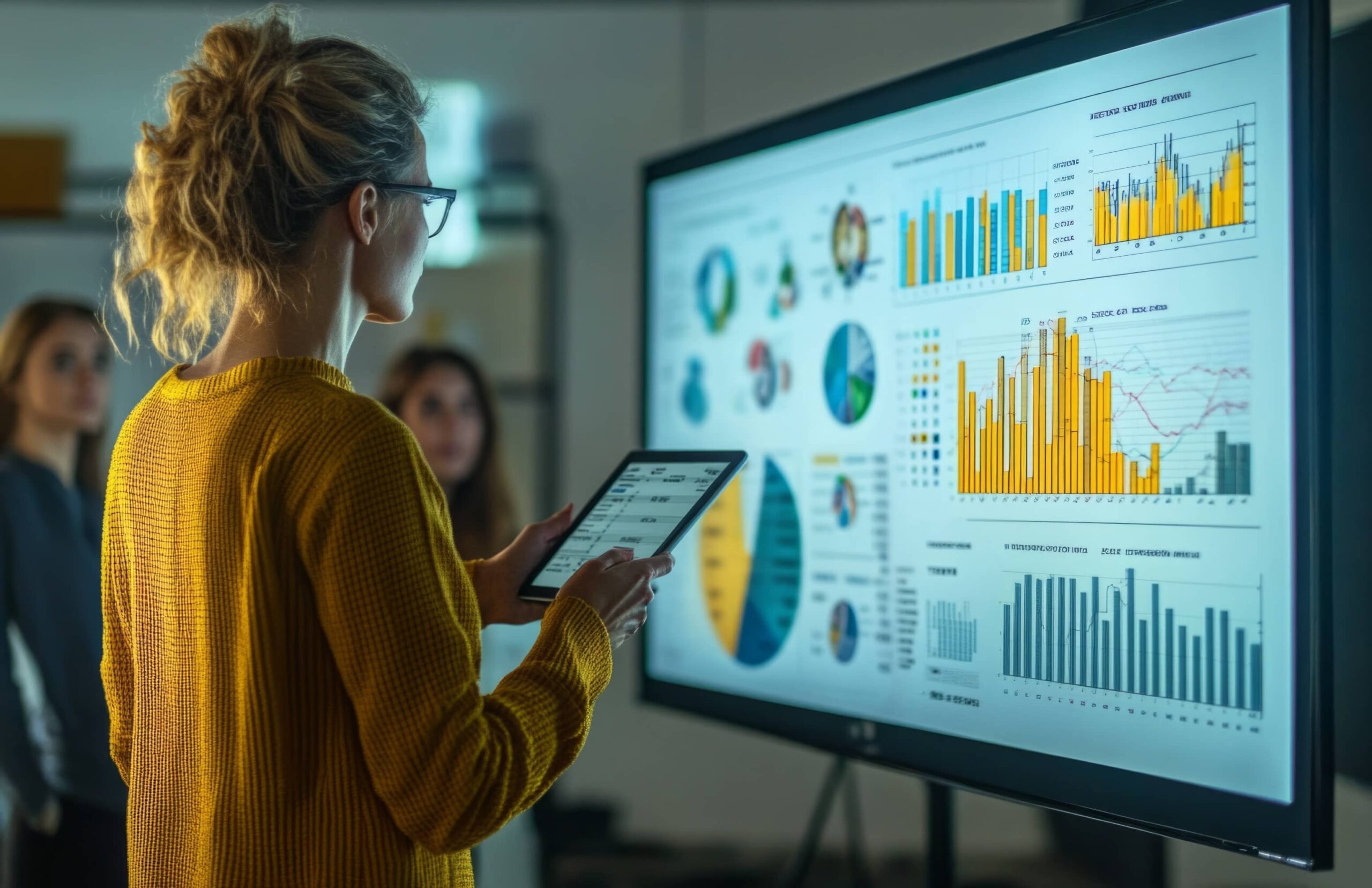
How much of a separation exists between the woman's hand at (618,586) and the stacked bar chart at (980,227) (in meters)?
0.52

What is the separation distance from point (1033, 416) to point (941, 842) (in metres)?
0.62

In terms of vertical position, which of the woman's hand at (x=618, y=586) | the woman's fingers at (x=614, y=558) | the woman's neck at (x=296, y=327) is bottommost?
the woman's hand at (x=618, y=586)

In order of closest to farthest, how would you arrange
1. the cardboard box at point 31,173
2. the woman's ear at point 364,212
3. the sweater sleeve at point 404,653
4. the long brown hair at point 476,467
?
the sweater sleeve at point 404,653
the woman's ear at point 364,212
the long brown hair at point 476,467
the cardboard box at point 31,173

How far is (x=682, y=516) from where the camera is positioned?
1184mm

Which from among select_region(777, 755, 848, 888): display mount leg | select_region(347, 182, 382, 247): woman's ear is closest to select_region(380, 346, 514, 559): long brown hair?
select_region(777, 755, 848, 888): display mount leg

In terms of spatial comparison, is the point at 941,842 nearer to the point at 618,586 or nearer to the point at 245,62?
the point at 618,586

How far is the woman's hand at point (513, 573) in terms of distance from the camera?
4.29ft

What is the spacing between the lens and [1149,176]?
1102mm

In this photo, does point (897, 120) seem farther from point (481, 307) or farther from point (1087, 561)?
point (481, 307)

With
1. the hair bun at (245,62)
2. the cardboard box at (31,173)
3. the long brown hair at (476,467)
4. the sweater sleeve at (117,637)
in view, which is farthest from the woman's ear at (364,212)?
the cardboard box at (31,173)

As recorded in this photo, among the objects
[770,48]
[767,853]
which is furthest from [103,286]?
[767,853]

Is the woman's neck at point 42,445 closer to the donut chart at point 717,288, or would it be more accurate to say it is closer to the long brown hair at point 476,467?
the long brown hair at point 476,467

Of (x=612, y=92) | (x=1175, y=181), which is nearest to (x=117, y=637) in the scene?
(x=1175, y=181)

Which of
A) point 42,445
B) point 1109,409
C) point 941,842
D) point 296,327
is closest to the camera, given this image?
point 296,327
